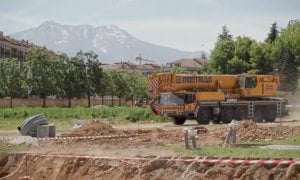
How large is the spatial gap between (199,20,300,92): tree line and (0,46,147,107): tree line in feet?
56.1

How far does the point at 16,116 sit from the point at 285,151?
35393 mm

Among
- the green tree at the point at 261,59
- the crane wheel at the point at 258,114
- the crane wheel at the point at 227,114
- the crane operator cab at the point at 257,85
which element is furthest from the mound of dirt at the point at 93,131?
the green tree at the point at 261,59

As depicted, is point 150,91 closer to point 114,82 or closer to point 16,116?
point 16,116

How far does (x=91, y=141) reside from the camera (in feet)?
68.7

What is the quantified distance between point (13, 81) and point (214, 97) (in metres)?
41.2

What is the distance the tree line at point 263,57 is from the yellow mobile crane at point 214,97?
24.5 meters

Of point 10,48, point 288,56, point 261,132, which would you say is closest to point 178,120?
point 261,132

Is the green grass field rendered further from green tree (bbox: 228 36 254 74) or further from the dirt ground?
green tree (bbox: 228 36 254 74)

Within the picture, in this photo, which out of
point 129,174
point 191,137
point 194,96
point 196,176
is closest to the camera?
point 196,176

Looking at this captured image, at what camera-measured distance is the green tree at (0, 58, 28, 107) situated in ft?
232

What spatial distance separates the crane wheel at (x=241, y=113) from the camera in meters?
37.3

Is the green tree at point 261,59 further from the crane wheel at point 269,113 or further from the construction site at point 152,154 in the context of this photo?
the construction site at point 152,154

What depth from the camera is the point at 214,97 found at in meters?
36.0

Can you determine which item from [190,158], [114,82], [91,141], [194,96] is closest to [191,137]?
[190,158]
